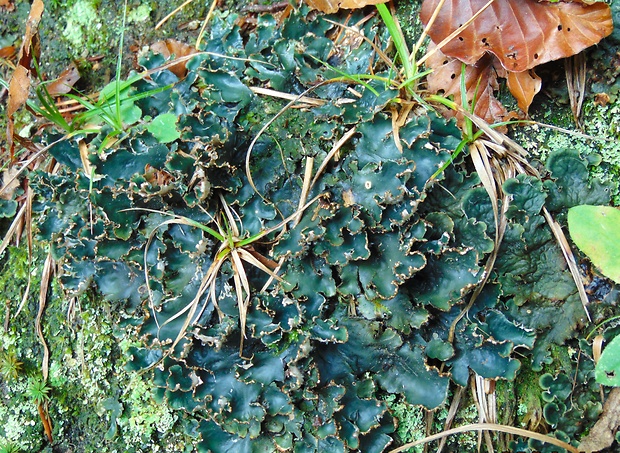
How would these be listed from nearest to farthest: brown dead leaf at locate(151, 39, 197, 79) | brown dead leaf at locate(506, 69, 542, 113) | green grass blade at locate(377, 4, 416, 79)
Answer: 1. brown dead leaf at locate(506, 69, 542, 113)
2. green grass blade at locate(377, 4, 416, 79)
3. brown dead leaf at locate(151, 39, 197, 79)

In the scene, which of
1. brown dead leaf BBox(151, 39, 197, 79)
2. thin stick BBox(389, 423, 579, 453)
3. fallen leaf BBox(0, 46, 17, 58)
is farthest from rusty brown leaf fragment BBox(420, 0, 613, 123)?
fallen leaf BBox(0, 46, 17, 58)

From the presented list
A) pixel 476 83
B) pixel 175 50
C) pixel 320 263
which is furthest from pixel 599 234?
pixel 175 50

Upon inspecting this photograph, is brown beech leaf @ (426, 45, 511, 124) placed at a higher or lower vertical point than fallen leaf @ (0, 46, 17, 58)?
lower

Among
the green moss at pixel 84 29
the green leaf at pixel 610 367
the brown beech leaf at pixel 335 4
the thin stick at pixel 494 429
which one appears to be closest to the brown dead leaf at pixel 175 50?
the green moss at pixel 84 29

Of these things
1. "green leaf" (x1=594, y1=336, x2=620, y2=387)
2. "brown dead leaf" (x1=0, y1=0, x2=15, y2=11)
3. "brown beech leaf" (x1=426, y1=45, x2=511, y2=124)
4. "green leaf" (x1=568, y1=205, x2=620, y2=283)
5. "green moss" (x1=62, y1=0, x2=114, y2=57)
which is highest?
"brown dead leaf" (x1=0, y1=0, x2=15, y2=11)

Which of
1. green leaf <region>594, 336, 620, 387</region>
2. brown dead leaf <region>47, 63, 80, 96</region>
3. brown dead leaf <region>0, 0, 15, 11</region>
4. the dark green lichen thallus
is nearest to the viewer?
green leaf <region>594, 336, 620, 387</region>

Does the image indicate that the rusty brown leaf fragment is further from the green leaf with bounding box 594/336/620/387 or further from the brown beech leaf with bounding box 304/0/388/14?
the green leaf with bounding box 594/336/620/387
